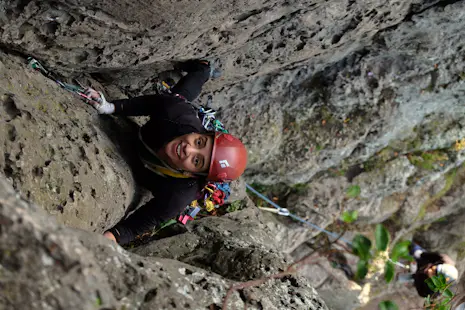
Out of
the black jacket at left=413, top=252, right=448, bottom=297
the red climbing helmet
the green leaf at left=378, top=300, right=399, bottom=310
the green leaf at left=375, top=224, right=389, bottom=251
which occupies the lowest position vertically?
the black jacket at left=413, top=252, right=448, bottom=297

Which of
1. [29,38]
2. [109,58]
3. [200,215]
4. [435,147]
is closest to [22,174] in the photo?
[29,38]

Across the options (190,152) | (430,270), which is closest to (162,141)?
(190,152)

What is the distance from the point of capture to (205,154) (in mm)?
3621

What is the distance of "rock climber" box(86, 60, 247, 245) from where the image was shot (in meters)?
3.62

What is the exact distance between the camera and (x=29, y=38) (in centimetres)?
302

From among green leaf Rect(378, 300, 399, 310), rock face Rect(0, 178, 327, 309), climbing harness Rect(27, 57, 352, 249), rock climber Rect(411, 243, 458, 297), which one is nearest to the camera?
rock face Rect(0, 178, 327, 309)

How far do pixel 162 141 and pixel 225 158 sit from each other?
73cm

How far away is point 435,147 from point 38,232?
8.21m

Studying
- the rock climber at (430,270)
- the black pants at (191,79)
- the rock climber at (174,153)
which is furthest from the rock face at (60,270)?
the rock climber at (430,270)

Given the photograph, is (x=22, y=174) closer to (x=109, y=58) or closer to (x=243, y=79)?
(x=109, y=58)

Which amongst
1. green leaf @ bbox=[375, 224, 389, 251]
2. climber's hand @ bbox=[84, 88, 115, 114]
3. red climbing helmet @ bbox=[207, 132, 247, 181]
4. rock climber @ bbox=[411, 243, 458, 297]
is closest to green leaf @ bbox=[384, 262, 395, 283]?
green leaf @ bbox=[375, 224, 389, 251]

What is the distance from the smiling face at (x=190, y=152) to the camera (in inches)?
142

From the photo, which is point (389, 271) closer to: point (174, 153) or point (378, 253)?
point (378, 253)

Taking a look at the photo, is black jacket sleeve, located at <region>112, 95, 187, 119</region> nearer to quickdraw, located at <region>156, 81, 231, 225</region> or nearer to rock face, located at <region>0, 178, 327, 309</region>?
quickdraw, located at <region>156, 81, 231, 225</region>
